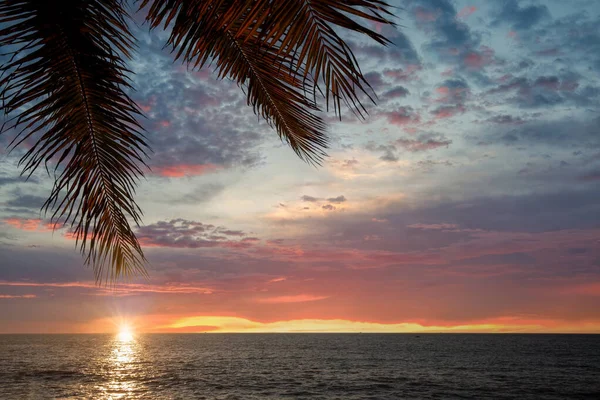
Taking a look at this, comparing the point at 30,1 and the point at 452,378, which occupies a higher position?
the point at 30,1

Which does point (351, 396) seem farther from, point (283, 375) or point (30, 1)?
point (30, 1)

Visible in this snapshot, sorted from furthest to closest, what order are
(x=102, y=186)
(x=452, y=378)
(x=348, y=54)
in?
(x=452, y=378) → (x=102, y=186) → (x=348, y=54)

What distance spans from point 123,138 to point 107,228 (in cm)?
86

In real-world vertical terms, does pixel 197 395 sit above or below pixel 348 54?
below

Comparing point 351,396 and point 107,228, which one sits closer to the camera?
point 107,228

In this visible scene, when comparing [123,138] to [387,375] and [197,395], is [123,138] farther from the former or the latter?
[387,375]

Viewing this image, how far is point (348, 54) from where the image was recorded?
2.15 metres

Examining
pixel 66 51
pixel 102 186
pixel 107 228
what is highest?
pixel 66 51

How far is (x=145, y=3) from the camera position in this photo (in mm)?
3346

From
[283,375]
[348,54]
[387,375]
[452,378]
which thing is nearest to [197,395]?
[283,375]

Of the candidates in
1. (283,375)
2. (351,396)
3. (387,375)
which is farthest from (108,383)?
(387,375)

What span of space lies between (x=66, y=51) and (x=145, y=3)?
685 millimetres

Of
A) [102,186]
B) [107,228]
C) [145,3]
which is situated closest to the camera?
[145,3]

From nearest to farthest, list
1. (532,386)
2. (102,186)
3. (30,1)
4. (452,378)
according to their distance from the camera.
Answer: (30,1)
(102,186)
(532,386)
(452,378)
